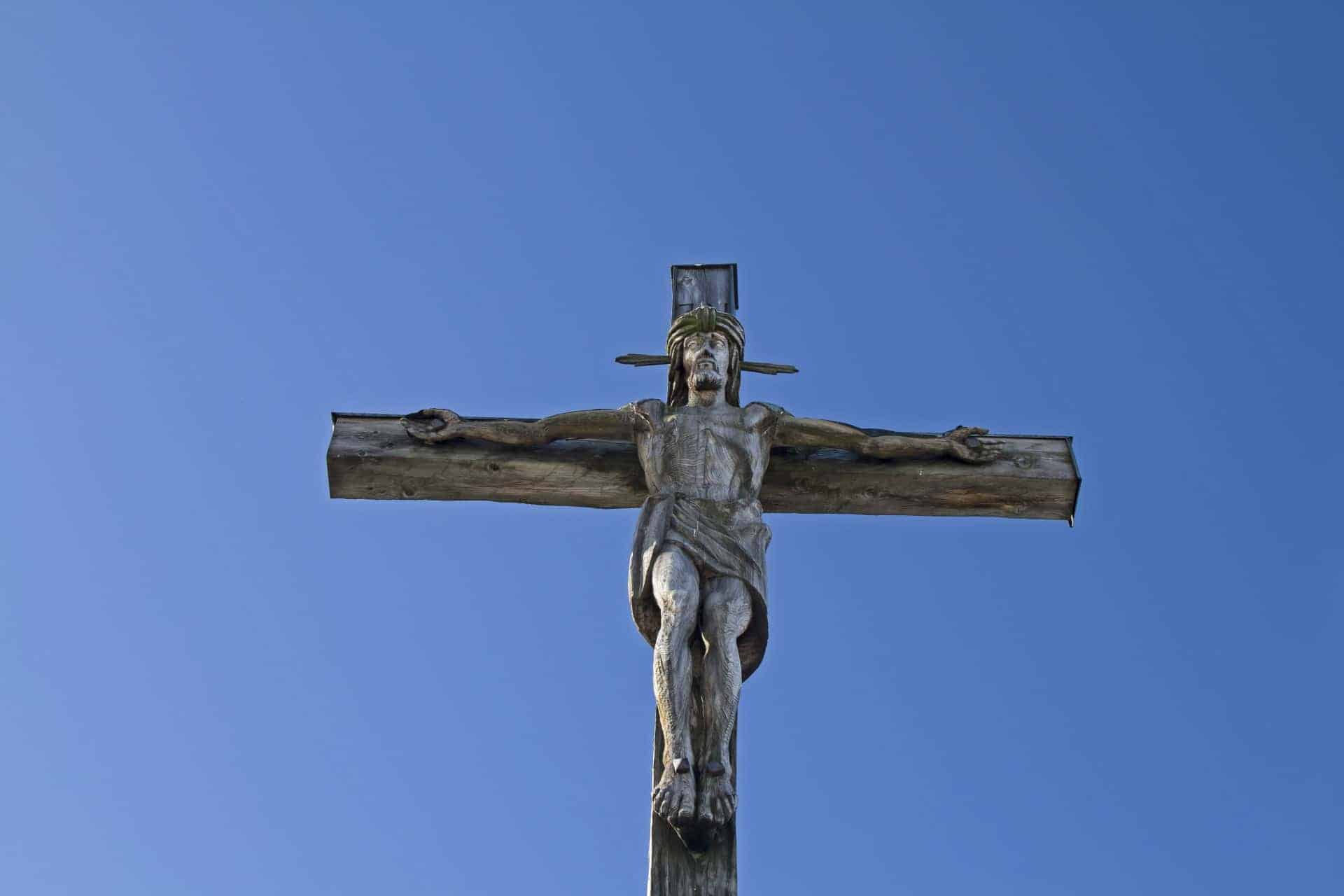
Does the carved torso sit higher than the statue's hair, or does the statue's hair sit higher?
the statue's hair

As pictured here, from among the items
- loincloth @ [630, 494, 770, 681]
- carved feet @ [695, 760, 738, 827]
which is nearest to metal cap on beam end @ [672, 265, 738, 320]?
loincloth @ [630, 494, 770, 681]

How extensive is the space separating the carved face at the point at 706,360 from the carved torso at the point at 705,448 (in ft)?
0.38

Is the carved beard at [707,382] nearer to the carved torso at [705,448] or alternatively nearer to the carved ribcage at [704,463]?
the carved torso at [705,448]

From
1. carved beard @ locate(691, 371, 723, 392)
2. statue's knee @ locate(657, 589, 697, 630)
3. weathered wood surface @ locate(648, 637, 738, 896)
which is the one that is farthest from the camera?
carved beard @ locate(691, 371, 723, 392)

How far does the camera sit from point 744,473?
625cm

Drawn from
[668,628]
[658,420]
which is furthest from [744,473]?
[668,628]

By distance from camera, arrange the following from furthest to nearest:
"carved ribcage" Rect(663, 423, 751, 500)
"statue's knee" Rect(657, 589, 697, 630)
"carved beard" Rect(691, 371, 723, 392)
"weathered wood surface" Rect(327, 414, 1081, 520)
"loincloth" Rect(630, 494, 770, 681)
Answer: "weathered wood surface" Rect(327, 414, 1081, 520)
"carved beard" Rect(691, 371, 723, 392)
"carved ribcage" Rect(663, 423, 751, 500)
"loincloth" Rect(630, 494, 770, 681)
"statue's knee" Rect(657, 589, 697, 630)

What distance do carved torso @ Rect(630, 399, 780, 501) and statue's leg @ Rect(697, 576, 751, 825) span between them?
1.71ft

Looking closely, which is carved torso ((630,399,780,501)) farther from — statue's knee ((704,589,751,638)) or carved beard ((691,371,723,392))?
statue's knee ((704,589,751,638))

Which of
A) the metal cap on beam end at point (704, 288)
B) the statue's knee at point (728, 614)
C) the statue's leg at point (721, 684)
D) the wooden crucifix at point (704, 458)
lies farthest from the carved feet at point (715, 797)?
the metal cap on beam end at point (704, 288)

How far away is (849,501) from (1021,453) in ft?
2.26

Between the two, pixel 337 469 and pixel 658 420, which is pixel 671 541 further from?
pixel 337 469

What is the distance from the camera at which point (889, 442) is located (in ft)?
22.1

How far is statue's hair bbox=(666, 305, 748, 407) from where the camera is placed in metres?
6.76
